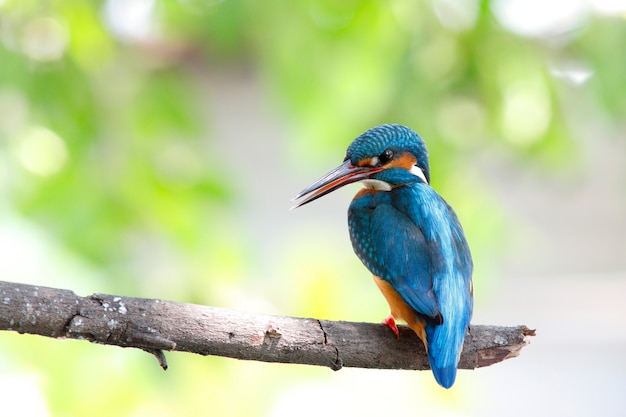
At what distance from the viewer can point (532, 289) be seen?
496cm

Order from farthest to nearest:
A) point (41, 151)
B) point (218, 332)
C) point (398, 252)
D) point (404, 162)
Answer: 1. point (41, 151)
2. point (404, 162)
3. point (398, 252)
4. point (218, 332)

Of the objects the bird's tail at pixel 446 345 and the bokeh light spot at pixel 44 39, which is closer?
the bird's tail at pixel 446 345

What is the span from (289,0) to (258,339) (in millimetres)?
1244

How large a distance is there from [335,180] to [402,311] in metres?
0.27

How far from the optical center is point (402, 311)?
1597 mm

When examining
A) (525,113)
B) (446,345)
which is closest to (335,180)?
(446,345)

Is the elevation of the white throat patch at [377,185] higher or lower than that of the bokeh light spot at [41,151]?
lower

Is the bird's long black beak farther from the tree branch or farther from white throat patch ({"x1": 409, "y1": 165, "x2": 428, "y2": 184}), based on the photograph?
the tree branch

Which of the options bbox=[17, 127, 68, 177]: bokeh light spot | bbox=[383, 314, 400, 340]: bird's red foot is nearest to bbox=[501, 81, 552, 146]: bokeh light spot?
bbox=[383, 314, 400, 340]: bird's red foot

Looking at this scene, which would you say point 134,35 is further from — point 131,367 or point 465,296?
point 465,296

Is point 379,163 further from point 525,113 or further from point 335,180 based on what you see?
point 525,113

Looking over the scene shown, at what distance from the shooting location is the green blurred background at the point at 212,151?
230 cm

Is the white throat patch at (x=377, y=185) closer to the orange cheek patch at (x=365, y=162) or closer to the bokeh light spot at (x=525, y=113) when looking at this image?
the orange cheek patch at (x=365, y=162)

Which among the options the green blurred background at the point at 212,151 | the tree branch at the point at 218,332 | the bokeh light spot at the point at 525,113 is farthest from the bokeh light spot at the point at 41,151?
the bokeh light spot at the point at 525,113
